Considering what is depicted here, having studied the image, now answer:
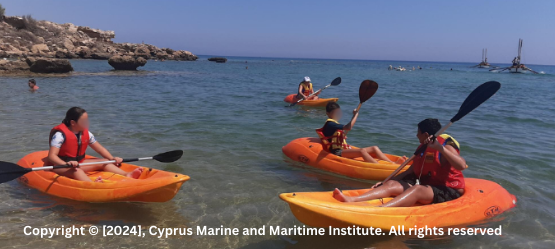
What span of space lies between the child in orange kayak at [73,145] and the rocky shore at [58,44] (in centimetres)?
2680

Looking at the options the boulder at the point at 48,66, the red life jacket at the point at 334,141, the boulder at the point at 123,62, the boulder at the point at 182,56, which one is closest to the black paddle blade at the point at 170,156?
the red life jacket at the point at 334,141

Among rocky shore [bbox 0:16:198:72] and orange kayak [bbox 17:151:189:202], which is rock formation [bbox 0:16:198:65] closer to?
rocky shore [bbox 0:16:198:72]

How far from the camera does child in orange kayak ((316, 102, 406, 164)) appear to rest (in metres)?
6.26


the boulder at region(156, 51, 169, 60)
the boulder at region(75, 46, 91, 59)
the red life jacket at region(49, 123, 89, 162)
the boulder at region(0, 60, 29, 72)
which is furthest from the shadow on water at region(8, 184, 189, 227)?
the boulder at region(156, 51, 169, 60)

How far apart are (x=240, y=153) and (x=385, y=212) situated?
416 centimetres

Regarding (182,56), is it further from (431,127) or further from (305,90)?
(431,127)

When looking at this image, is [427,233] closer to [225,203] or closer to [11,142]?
[225,203]

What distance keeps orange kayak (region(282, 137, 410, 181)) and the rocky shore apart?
86.9 ft

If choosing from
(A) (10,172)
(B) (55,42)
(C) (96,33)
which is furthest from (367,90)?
(C) (96,33)

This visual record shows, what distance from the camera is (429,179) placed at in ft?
14.4

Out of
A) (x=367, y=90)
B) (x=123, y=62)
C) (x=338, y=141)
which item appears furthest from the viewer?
(x=123, y=62)

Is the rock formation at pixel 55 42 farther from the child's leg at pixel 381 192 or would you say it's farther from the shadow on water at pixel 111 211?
the child's leg at pixel 381 192

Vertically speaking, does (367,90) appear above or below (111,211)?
above

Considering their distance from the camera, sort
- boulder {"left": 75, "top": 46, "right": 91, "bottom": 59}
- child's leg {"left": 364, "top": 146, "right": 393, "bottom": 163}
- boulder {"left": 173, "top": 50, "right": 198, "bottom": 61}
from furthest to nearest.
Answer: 1. boulder {"left": 173, "top": 50, "right": 198, "bottom": 61}
2. boulder {"left": 75, "top": 46, "right": 91, "bottom": 59}
3. child's leg {"left": 364, "top": 146, "right": 393, "bottom": 163}
